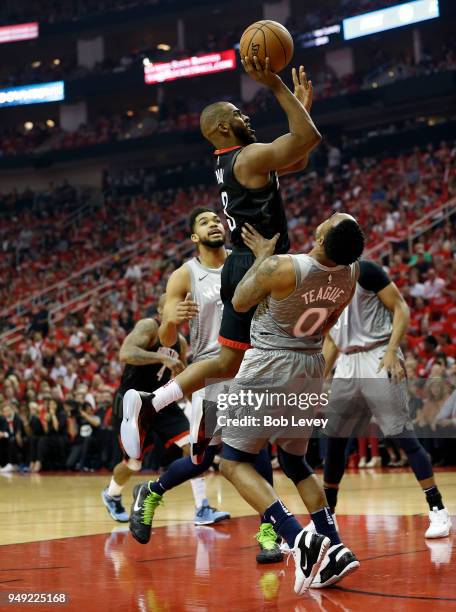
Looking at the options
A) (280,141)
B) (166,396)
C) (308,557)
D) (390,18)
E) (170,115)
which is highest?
(390,18)

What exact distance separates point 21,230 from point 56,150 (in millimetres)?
4000

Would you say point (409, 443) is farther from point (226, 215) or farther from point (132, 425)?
point (226, 215)

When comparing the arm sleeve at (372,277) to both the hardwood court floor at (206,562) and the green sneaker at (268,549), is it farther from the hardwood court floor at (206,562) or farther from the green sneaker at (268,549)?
the green sneaker at (268,549)

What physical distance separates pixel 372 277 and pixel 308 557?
2557 millimetres

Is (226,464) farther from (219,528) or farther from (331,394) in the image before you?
(219,528)

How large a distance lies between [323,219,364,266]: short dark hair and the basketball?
3.82 feet

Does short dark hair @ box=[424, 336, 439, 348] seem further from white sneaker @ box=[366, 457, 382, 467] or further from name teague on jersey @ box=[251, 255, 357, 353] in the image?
name teague on jersey @ box=[251, 255, 357, 353]

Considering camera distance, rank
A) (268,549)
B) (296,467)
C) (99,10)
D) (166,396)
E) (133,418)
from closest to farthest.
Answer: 1. (296,467)
2. (268,549)
3. (133,418)
4. (166,396)
5. (99,10)

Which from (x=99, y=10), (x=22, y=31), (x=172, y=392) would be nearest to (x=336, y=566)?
(x=172, y=392)

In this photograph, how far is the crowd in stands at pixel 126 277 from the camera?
15169 millimetres

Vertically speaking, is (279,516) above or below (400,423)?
below

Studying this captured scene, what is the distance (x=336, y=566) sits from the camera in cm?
428

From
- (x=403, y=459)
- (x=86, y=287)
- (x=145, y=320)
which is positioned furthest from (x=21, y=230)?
(x=145, y=320)

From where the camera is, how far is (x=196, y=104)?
35094 mm
